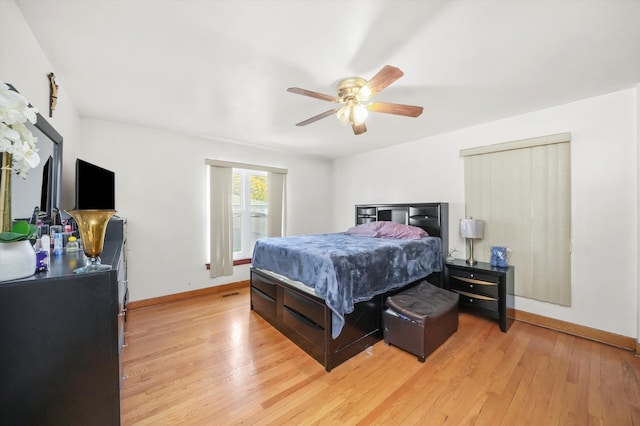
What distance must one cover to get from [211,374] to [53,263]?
4.57 feet

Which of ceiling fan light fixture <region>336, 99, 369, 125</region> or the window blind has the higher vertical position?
ceiling fan light fixture <region>336, 99, 369, 125</region>

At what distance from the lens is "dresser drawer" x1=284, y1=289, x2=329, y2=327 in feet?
6.99

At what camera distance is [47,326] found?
3.00 ft

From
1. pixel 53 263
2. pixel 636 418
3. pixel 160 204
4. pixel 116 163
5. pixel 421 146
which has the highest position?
pixel 421 146

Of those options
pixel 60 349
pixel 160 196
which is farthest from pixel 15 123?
pixel 160 196

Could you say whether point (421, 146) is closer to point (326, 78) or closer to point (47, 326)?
point (326, 78)

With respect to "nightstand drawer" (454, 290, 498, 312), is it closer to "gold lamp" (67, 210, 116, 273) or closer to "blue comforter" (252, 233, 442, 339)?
"blue comforter" (252, 233, 442, 339)

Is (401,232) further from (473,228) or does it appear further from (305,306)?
(305,306)

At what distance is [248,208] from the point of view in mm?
4434

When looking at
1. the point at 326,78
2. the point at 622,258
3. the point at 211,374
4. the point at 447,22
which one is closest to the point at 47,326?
the point at 211,374

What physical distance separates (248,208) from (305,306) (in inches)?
103

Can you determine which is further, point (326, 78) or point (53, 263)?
point (326, 78)

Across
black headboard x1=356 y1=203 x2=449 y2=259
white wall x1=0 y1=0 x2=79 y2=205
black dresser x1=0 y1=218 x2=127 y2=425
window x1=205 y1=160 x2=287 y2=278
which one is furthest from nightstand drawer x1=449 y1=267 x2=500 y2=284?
white wall x1=0 y1=0 x2=79 y2=205

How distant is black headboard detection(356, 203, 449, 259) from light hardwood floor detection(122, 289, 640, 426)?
51.9 inches
